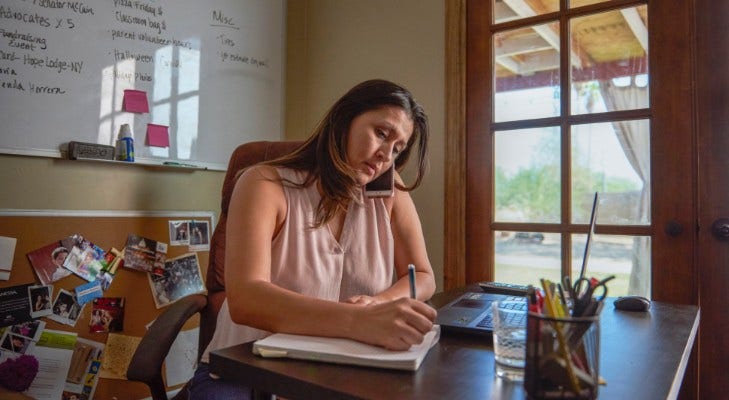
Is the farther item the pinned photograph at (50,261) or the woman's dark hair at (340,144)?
the pinned photograph at (50,261)

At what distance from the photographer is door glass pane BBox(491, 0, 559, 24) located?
74.9 inches

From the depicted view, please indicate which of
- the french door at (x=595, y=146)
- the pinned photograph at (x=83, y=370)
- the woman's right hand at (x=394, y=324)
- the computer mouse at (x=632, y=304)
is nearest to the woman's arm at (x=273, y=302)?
the woman's right hand at (x=394, y=324)

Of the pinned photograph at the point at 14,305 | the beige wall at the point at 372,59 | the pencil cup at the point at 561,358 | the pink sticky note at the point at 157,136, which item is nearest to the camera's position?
the pencil cup at the point at 561,358

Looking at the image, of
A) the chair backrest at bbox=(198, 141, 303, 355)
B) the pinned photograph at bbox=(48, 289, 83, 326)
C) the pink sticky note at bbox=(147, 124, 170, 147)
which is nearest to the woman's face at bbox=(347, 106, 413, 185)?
the chair backrest at bbox=(198, 141, 303, 355)

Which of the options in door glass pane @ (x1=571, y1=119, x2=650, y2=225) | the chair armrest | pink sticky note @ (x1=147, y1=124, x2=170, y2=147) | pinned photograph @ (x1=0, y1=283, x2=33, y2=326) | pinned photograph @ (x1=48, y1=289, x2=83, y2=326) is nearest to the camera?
the chair armrest

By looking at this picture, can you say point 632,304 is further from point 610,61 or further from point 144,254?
point 144,254

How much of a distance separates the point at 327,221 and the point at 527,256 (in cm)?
103

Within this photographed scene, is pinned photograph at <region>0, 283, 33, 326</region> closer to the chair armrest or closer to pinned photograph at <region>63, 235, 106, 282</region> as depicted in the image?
pinned photograph at <region>63, 235, 106, 282</region>

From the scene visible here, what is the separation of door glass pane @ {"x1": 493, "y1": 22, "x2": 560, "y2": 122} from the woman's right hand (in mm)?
1382

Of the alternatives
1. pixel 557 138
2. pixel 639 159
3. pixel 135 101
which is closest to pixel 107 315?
pixel 135 101

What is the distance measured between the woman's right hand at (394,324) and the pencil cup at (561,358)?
190 mm

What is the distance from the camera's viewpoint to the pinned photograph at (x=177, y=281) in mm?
1839

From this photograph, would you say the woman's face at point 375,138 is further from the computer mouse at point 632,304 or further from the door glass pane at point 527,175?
the door glass pane at point 527,175

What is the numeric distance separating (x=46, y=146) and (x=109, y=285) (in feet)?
1.66
